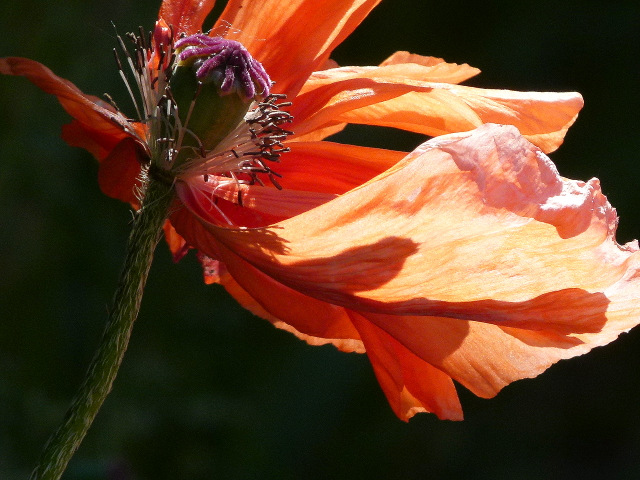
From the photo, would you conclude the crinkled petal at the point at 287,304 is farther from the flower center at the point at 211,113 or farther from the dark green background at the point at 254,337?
the dark green background at the point at 254,337

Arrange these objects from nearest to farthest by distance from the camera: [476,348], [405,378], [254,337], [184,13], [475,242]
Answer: [475,242]
[476,348]
[405,378]
[184,13]
[254,337]

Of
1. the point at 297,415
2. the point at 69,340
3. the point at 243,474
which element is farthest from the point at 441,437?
the point at 69,340

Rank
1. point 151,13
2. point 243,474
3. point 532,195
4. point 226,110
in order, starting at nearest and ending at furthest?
point 532,195
point 226,110
point 243,474
point 151,13

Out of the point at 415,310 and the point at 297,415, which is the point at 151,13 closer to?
the point at 297,415

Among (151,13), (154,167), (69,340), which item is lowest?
(69,340)

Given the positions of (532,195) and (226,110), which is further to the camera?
(226,110)

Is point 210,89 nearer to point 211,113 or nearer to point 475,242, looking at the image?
point 211,113

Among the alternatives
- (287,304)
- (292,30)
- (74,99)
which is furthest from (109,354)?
(292,30)

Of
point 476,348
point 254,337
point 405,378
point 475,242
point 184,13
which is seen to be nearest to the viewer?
point 475,242

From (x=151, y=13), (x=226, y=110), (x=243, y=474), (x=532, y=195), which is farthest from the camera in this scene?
(x=151, y=13)
